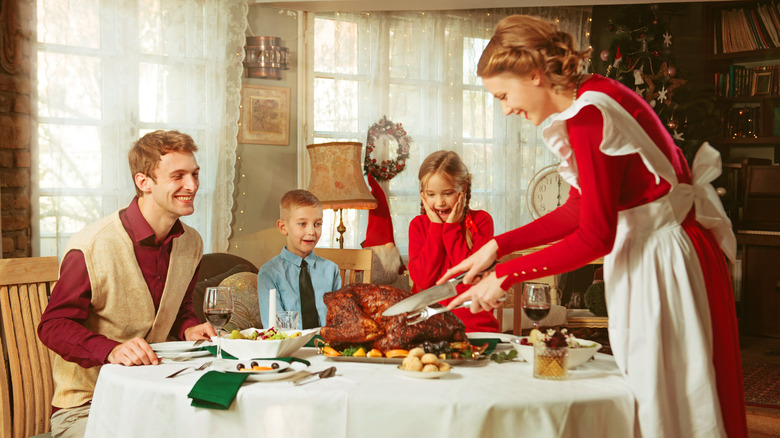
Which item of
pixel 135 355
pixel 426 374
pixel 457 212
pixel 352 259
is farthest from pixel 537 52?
pixel 352 259

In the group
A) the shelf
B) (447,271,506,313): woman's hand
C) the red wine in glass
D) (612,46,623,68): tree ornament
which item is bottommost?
the red wine in glass

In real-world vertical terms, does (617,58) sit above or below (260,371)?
above

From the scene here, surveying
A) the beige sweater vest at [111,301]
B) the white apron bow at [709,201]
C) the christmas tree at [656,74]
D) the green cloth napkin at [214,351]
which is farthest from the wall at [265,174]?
the white apron bow at [709,201]

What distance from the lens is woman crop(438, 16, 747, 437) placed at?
1556 millimetres

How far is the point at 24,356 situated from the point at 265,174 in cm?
342

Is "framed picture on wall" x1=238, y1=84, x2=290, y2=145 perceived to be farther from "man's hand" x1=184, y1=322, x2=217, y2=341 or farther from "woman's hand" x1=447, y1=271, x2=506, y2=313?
"woman's hand" x1=447, y1=271, x2=506, y2=313

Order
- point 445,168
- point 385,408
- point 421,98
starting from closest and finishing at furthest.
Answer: point 385,408 → point 445,168 → point 421,98

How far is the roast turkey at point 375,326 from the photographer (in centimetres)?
194

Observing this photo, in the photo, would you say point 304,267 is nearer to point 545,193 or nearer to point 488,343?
point 488,343

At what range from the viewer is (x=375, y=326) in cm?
196

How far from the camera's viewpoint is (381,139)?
6.12m

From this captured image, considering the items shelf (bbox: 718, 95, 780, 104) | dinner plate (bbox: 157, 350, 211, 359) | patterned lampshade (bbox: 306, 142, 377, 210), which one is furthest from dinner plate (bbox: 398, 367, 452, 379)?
shelf (bbox: 718, 95, 780, 104)

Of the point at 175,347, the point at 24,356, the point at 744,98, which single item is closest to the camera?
the point at 175,347

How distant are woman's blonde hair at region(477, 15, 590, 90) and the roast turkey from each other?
67cm
